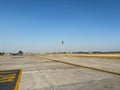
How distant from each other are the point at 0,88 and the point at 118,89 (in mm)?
5441

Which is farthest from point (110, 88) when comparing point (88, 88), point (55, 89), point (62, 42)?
point (62, 42)

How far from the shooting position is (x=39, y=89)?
6.25 m

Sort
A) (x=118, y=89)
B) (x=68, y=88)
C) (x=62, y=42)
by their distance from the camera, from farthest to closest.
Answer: (x=62, y=42) → (x=68, y=88) → (x=118, y=89)

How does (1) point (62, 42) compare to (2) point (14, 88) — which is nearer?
(2) point (14, 88)

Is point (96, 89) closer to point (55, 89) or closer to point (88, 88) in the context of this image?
point (88, 88)

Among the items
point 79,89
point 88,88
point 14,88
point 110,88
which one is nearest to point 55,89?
point 79,89

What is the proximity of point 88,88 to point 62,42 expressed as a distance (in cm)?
7377

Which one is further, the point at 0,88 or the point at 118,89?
the point at 0,88

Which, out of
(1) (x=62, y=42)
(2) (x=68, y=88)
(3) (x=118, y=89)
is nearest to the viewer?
(3) (x=118, y=89)

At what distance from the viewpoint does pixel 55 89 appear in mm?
6090

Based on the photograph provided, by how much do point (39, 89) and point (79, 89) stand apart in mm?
1815

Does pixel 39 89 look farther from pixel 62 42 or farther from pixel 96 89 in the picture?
pixel 62 42

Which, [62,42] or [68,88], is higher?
[62,42]

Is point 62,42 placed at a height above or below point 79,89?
above
